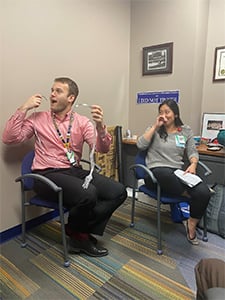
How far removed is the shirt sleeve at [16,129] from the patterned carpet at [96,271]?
2.88 ft

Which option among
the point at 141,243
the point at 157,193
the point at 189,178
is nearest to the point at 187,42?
the point at 189,178

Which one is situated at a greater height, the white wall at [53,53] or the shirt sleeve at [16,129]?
the white wall at [53,53]

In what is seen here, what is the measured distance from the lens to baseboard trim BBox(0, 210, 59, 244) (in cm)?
189

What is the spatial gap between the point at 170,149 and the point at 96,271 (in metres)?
1.15

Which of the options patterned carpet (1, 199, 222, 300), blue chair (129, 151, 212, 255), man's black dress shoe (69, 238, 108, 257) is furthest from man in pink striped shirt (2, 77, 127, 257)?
blue chair (129, 151, 212, 255)

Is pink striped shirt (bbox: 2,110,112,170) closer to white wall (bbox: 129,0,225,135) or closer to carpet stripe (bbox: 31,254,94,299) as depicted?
carpet stripe (bbox: 31,254,94,299)

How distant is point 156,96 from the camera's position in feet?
8.87

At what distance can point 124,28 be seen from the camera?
272 centimetres

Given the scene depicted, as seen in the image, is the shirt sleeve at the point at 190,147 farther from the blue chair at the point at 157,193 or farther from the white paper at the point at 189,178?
the white paper at the point at 189,178

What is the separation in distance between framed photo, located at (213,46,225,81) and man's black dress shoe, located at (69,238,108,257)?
2091 millimetres

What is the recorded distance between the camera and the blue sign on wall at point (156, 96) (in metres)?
2.57

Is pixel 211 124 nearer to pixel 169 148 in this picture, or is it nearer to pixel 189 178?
pixel 169 148

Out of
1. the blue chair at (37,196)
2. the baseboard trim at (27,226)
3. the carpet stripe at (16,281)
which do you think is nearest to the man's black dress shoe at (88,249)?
the blue chair at (37,196)

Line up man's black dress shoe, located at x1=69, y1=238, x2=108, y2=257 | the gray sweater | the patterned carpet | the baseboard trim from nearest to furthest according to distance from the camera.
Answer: the patterned carpet, man's black dress shoe, located at x1=69, y1=238, x2=108, y2=257, the baseboard trim, the gray sweater
